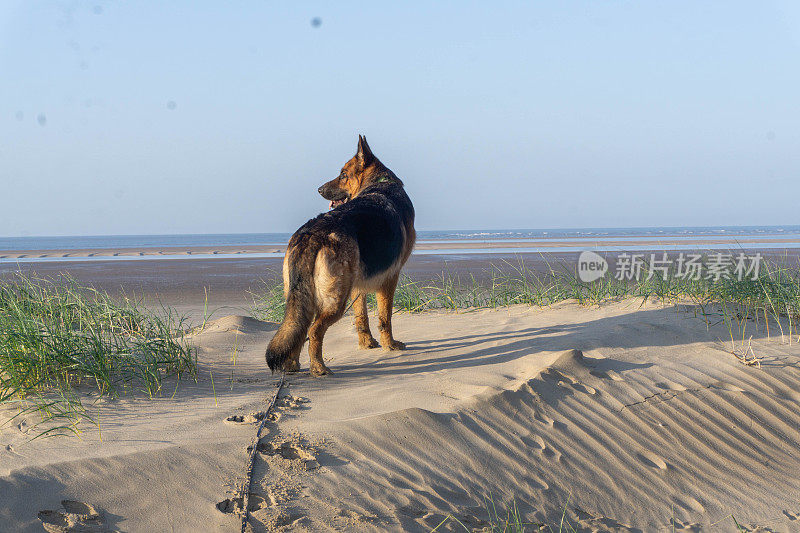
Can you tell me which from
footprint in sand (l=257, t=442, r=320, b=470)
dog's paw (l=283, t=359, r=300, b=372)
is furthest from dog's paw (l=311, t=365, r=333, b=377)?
footprint in sand (l=257, t=442, r=320, b=470)

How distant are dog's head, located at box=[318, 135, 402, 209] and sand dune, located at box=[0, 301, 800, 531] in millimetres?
2142

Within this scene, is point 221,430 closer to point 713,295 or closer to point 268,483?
point 268,483

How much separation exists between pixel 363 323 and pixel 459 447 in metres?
2.81

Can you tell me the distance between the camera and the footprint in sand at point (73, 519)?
2.26 metres

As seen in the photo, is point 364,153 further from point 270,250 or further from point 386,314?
point 270,250

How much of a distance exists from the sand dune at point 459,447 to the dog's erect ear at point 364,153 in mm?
2397

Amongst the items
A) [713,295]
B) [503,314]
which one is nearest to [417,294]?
[503,314]

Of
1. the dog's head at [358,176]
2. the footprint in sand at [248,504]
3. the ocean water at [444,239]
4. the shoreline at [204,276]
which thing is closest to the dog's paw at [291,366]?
the footprint in sand at [248,504]

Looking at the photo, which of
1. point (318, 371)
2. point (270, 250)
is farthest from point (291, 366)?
point (270, 250)

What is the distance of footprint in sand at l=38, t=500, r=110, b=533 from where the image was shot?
7.41 ft

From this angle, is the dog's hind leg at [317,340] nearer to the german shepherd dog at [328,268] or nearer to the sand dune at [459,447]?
the german shepherd dog at [328,268]

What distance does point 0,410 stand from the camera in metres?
3.40

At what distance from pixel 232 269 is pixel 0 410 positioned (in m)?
16.9

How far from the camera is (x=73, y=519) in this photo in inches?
90.7
